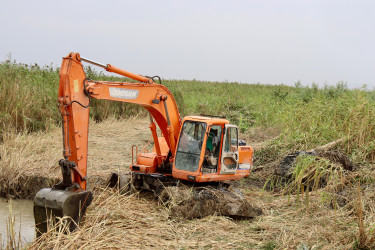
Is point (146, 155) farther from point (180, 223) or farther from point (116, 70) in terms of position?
point (116, 70)

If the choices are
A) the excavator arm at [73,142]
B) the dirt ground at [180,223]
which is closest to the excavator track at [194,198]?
the dirt ground at [180,223]

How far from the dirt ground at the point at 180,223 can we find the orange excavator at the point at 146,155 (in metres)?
0.39

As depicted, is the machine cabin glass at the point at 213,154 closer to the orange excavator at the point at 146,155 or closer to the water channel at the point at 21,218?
the orange excavator at the point at 146,155

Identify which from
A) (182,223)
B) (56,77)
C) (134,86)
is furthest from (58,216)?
(56,77)

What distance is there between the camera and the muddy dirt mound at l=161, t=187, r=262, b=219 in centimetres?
635

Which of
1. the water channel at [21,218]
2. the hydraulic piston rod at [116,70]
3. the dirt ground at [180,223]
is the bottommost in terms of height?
the water channel at [21,218]

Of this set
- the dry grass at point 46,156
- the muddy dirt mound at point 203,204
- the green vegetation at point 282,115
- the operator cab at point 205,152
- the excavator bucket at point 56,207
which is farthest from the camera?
the green vegetation at point 282,115

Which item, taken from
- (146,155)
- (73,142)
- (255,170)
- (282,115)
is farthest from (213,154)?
(282,115)

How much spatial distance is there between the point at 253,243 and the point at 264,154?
5107 millimetres

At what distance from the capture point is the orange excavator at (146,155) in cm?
A: 531

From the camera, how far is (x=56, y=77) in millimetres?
14328

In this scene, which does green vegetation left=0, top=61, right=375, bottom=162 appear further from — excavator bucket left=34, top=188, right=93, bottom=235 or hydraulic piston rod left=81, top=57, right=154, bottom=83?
excavator bucket left=34, top=188, right=93, bottom=235

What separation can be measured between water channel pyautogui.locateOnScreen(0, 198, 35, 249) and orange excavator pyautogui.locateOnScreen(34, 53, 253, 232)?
1004mm

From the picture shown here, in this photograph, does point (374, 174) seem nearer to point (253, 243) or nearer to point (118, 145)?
point (253, 243)
